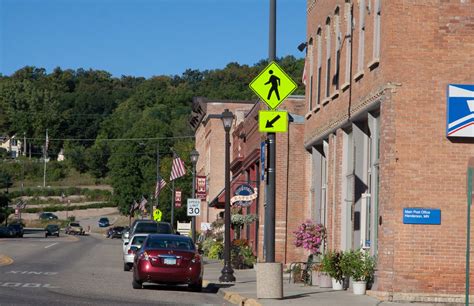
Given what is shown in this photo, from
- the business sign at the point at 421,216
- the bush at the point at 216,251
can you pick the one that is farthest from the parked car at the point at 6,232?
the business sign at the point at 421,216

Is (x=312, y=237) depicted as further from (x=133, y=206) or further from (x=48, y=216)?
(x=48, y=216)

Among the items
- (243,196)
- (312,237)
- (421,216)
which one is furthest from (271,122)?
(243,196)

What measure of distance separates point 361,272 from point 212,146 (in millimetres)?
59491

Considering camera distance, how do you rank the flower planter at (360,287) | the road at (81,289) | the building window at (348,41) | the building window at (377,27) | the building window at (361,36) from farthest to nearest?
the building window at (348,41) < the building window at (361,36) < the building window at (377,27) < the flower planter at (360,287) < the road at (81,289)

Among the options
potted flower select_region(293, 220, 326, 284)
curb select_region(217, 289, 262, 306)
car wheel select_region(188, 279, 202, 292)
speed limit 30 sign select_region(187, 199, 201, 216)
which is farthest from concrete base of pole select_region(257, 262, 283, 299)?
speed limit 30 sign select_region(187, 199, 201, 216)

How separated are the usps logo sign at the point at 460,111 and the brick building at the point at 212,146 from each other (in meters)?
56.2

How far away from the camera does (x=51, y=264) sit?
4191 centimetres

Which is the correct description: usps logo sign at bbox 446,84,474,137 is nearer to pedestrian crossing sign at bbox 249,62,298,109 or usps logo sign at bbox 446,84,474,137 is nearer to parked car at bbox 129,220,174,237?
pedestrian crossing sign at bbox 249,62,298,109

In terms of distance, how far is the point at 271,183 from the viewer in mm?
22891

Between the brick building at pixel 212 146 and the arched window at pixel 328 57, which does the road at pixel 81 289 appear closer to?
the arched window at pixel 328 57

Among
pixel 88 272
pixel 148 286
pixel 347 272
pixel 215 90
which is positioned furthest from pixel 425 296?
pixel 215 90

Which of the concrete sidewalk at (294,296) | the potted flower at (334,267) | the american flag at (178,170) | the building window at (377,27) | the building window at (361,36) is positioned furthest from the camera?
the american flag at (178,170)

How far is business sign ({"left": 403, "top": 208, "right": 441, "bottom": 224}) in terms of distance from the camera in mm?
23156

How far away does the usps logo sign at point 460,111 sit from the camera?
2327cm
